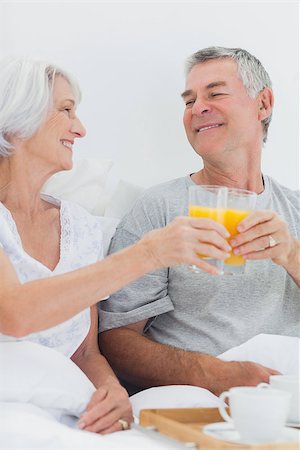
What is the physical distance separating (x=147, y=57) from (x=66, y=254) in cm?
90

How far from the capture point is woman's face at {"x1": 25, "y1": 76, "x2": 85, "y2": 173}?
182 cm

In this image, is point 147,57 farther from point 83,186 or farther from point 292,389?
point 292,389

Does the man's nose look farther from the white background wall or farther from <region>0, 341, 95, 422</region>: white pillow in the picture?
<region>0, 341, 95, 422</region>: white pillow

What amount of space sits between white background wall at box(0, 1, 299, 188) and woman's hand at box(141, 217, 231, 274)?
999 mm

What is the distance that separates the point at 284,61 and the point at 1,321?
158 centimetres

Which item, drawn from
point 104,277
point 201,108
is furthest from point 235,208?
point 201,108

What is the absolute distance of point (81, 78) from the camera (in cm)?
233

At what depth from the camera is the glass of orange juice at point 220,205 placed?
4.79 feet

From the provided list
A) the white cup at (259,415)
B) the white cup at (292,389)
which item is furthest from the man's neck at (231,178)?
the white cup at (259,415)

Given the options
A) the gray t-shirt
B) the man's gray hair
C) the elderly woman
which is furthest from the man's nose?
the elderly woman

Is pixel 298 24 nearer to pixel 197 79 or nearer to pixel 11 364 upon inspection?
pixel 197 79

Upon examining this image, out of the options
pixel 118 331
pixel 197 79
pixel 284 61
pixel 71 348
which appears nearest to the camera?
pixel 71 348

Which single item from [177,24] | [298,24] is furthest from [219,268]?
[298,24]

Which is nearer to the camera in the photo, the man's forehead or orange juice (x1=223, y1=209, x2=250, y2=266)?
orange juice (x1=223, y1=209, x2=250, y2=266)
